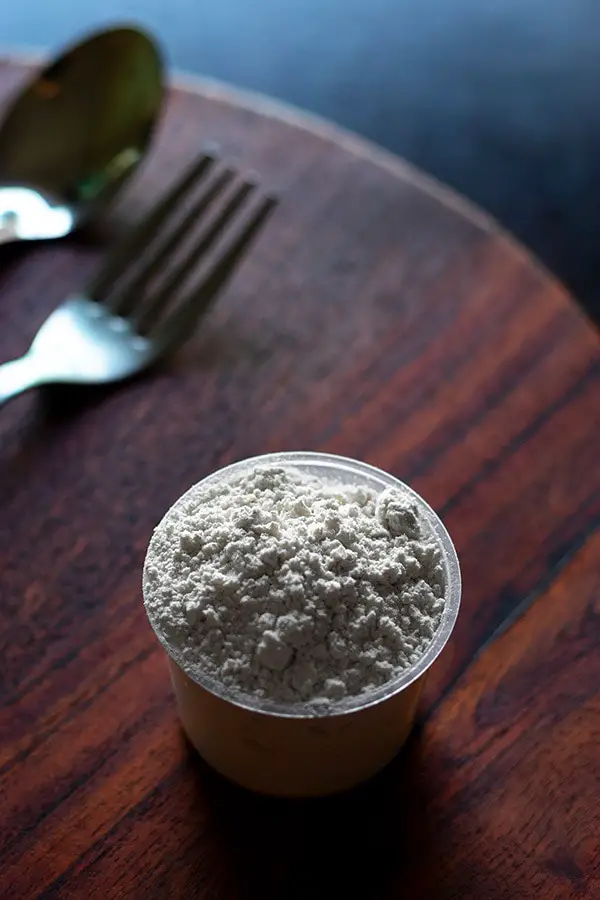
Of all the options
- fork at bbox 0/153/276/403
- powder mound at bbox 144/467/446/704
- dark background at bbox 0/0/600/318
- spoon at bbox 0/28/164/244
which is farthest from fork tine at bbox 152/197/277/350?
dark background at bbox 0/0/600/318

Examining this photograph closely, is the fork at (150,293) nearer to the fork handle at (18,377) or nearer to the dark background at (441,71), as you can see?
the fork handle at (18,377)

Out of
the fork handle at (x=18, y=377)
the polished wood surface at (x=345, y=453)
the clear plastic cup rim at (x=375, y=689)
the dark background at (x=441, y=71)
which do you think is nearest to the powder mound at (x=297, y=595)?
the clear plastic cup rim at (x=375, y=689)

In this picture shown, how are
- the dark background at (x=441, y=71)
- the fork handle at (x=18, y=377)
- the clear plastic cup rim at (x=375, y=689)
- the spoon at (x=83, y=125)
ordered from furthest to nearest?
the dark background at (x=441, y=71) → the spoon at (x=83, y=125) → the fork handle at (x=18, y=377) → the clear plastic cup rim at (x=375, y=689)

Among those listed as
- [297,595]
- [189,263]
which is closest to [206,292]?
[189,263]

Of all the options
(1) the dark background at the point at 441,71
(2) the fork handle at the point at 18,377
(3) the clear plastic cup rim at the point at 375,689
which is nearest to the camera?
(3) the clear plastic cup rim at the point at 375,689

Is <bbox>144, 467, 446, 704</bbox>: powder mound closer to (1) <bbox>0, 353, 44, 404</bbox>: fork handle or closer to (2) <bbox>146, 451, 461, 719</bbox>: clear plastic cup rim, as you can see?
(2) <bbox>146, 451, 461, 719</bbox>: clear plastic cup rim

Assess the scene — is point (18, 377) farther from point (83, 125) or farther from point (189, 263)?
point (83, 125)
